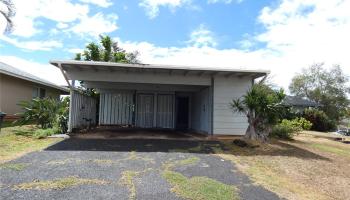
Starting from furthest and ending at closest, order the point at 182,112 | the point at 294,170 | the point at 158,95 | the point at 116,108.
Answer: the point at 182,112, the point at 116,108, the point at 158,95, the point at 294,170

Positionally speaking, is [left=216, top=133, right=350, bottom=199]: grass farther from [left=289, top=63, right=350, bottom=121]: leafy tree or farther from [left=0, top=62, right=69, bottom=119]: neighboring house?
[left=289, top=63, right=350, bottom=121]: leafy tree

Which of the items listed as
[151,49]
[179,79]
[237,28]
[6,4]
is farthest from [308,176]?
[151,49]

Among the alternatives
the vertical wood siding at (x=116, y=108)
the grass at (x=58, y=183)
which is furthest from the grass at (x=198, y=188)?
the vertical wood siding at (x=116, y=108)

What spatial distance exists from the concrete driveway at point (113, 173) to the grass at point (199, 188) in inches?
0.8

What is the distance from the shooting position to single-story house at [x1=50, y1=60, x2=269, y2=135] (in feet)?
39.9

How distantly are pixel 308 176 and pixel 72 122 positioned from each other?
29.6 ft

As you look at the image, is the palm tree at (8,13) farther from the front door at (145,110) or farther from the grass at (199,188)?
the grass at (199,188)

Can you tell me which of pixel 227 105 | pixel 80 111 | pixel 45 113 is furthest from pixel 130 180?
pixel 80 111

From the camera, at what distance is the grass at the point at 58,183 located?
16.6 feet

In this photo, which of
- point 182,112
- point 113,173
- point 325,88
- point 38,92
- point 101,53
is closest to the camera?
point 113,173

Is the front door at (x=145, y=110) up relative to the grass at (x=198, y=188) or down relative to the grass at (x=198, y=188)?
up

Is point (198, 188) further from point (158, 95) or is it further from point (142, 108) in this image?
point (142, 108)

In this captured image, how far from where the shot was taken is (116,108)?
61.0 ft

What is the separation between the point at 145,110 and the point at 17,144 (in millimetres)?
9519
